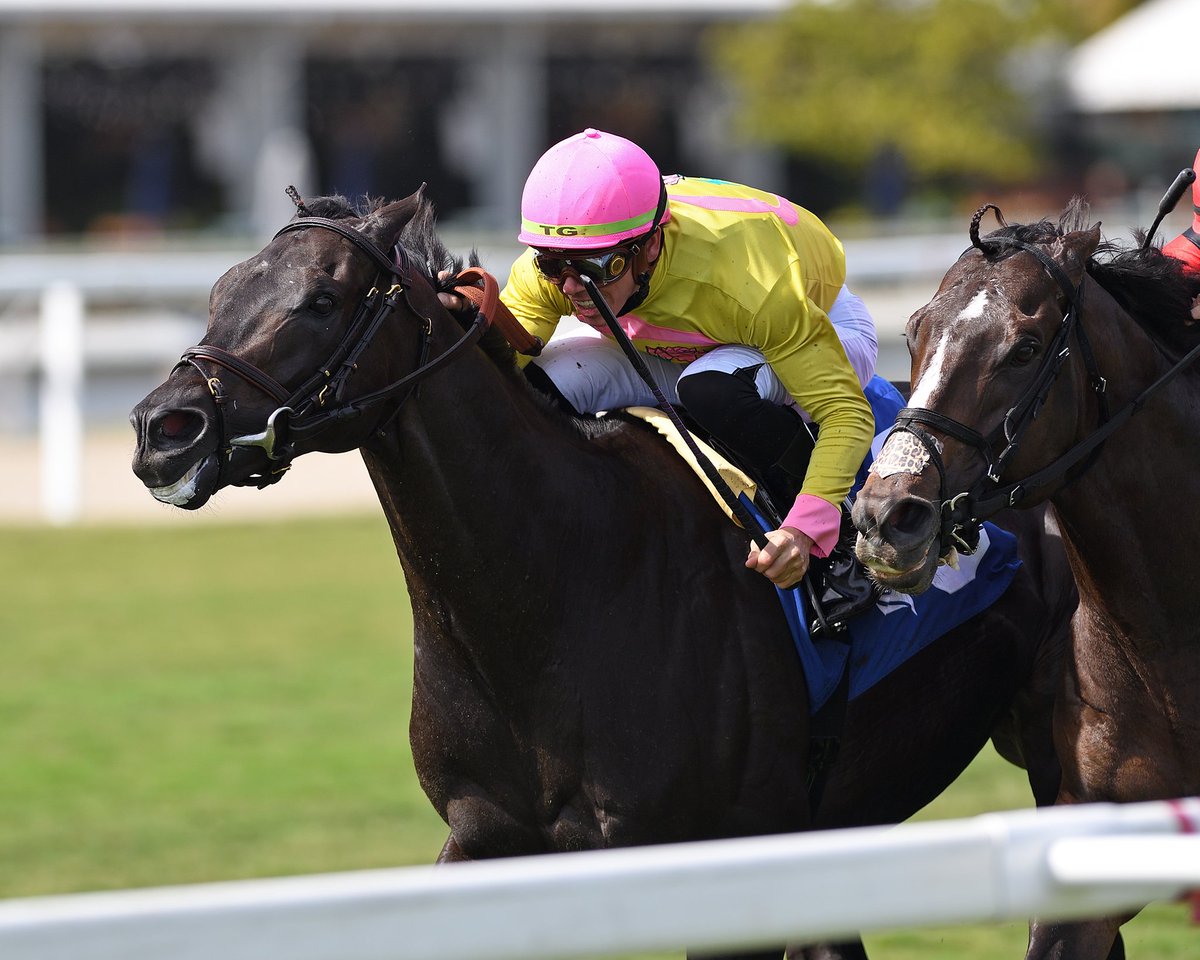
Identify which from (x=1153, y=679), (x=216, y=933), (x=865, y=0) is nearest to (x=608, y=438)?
(x=1153, y=679)

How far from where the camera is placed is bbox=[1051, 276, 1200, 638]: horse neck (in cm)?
360

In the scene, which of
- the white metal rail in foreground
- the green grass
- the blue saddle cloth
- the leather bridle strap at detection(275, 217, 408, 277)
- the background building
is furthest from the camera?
the background building

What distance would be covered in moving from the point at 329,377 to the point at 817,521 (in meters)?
1.03

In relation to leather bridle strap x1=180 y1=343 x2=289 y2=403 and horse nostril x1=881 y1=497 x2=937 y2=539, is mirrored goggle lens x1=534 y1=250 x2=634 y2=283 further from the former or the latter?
horse nostril x1=881 y1=497 x2=937 y2=539

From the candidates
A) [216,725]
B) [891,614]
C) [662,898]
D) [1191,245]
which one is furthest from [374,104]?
[662,898]

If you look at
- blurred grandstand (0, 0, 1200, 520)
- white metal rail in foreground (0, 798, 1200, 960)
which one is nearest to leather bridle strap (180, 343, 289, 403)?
white metal rail in foreground (0, 798, 1200, 960)

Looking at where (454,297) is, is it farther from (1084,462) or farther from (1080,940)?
(1080,940)

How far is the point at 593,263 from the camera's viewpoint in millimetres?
3746

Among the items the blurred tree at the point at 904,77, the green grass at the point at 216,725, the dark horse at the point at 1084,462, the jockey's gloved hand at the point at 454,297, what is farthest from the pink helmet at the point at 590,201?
the blurred tree at the point at 904,77

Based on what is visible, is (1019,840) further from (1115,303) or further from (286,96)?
(286,96)

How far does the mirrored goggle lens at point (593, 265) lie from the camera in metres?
3.74

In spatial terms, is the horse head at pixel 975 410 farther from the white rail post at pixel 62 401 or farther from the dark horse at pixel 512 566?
the white rail post at pixel 62 401

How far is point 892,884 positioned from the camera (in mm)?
1990

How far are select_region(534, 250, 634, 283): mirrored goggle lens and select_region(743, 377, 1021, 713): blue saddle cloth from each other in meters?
0.57
